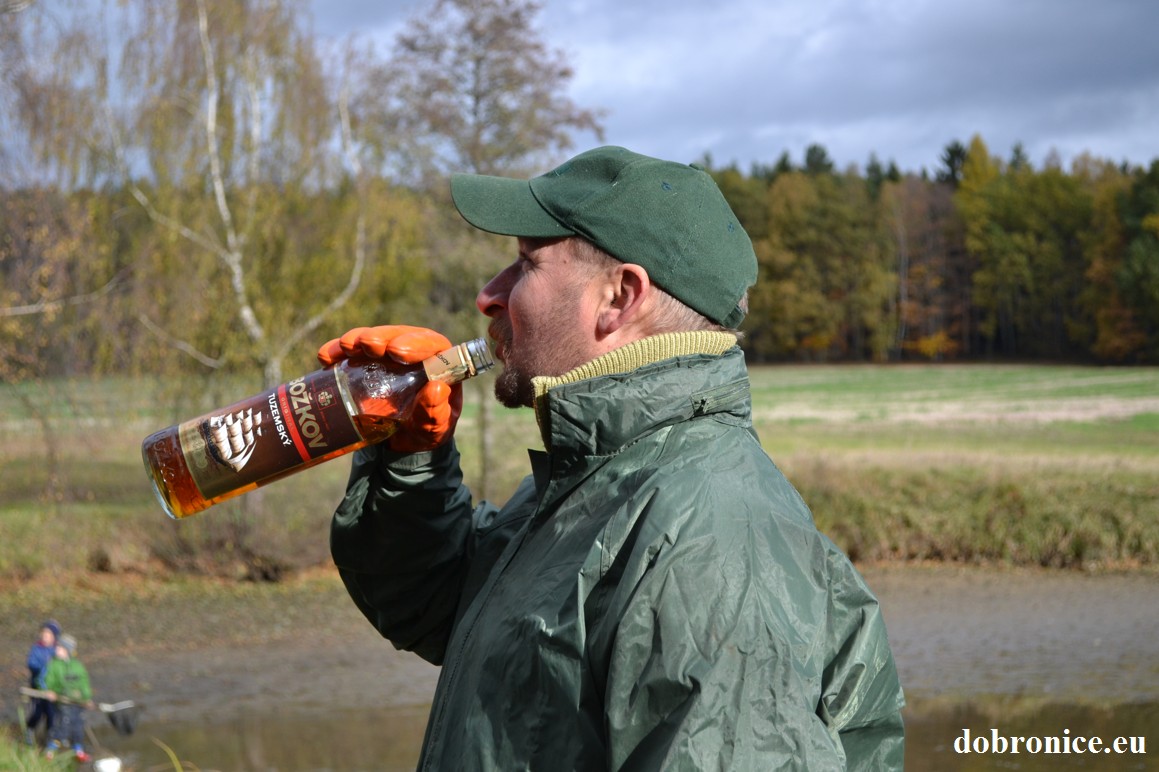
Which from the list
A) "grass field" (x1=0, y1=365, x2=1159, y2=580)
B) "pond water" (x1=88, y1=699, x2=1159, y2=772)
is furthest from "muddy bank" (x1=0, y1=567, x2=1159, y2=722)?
"grass field" (x1=0, y1=365, x2=1159, y2=580)

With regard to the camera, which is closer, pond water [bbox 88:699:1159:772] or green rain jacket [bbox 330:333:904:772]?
green rain jacket [bbox 330:333:904:772]

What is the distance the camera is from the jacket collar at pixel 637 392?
1.92 m

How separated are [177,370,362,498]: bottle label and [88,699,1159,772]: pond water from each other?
9.02m

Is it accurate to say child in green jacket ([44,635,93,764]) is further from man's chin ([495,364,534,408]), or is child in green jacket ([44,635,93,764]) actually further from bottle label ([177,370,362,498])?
man's chin ([495,364,534,408])

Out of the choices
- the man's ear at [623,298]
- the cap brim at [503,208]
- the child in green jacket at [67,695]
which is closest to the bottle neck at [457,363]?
the cap brim at [503,208]

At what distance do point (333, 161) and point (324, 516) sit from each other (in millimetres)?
6411

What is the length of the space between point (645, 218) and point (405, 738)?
11.7 metres

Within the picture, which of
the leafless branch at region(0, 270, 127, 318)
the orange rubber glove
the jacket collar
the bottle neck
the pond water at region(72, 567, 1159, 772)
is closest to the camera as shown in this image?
the jacket collar

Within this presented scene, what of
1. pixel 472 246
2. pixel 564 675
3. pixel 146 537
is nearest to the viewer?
pixel 564 675

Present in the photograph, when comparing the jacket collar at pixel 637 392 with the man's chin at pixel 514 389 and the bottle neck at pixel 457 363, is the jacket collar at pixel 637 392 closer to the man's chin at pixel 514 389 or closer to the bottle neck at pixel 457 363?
the man's chin at pixel 514 389

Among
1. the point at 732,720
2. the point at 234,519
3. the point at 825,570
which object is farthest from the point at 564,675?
the point at 234,519

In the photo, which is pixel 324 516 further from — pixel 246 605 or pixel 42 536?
pixel 42 536

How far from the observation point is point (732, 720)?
5.01 ft

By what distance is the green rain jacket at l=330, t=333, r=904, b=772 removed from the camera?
1.55 m
